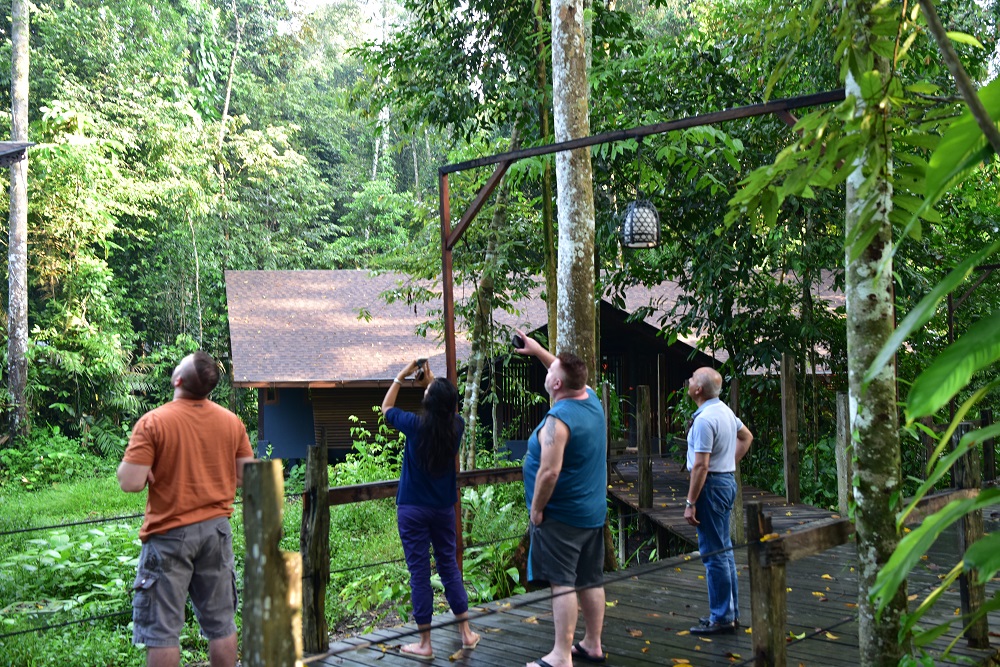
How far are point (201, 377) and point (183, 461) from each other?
0.40 metres

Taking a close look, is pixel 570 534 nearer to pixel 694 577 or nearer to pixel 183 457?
pixel 183 457

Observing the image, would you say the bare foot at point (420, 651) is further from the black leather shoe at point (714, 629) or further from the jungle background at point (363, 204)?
the jungle background at point (363, 204)

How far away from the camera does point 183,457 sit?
430cm

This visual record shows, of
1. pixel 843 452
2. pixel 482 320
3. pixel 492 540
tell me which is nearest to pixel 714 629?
pixel 492 540

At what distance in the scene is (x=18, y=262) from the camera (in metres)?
19.6

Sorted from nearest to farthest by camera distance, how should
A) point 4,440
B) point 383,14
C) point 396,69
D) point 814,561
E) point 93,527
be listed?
point 814,561 < point 396,69 < point 93,527 < point 4,440 < point 383,14

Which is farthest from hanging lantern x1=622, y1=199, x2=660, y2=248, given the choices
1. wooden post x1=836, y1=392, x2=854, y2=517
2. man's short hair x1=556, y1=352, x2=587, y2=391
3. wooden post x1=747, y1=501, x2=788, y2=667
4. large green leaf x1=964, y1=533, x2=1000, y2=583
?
large green leaf x1=964, y1=533, x2=1000, y2=583

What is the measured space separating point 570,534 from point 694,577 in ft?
9.36

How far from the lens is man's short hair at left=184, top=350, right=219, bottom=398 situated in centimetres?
436

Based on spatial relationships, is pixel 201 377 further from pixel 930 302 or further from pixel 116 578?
pixel 116 578

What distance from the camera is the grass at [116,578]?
8.35 metres

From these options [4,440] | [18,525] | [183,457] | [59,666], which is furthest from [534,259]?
[4,440]

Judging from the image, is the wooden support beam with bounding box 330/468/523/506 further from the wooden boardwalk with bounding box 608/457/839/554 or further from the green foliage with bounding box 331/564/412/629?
the green foliage with bounding box 331/564/412/629

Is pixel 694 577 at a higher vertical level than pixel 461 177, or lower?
lower
